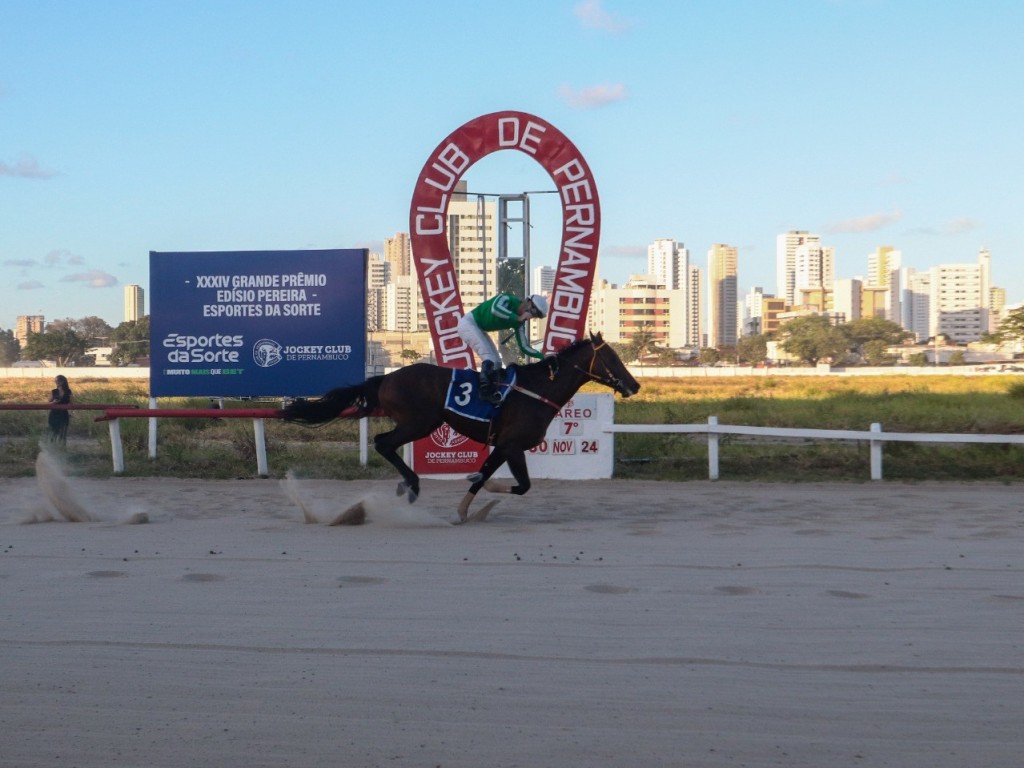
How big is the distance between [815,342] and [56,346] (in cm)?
7763

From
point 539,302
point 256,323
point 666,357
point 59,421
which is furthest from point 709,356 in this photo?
point 539,302

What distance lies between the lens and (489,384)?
427 inches

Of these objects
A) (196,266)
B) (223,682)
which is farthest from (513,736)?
(196,266)

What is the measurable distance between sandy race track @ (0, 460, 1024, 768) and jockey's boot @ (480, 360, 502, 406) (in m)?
1.30

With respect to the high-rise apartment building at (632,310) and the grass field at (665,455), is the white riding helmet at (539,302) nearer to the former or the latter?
the grass field at (665,455)

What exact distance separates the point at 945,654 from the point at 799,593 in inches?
58.4

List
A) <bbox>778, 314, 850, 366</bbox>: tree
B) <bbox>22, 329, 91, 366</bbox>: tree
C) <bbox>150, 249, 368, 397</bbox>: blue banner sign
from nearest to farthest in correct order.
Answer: <bbox>150, 249, 368, 397</bbox>: blue banner sign → <bbox>22, 329, 91, 366</bbox>: tree → <bbox>778, 314, 850, 366</bbox>: tree

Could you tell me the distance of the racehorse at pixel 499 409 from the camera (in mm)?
10898

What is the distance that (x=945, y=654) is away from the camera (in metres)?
5.55

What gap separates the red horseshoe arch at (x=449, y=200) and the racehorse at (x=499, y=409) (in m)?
3.24

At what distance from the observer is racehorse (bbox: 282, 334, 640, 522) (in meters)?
10.9

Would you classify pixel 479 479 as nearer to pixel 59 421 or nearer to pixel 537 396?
pixel 537 396

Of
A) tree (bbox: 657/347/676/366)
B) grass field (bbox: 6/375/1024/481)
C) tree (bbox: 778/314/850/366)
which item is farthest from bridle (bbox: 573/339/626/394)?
tree (bbox: 657/347/676/366)

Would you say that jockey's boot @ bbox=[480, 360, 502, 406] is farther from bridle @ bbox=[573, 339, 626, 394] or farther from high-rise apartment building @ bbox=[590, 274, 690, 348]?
high-rise apartment building @ bbox=[590, 274, 690, 348]
